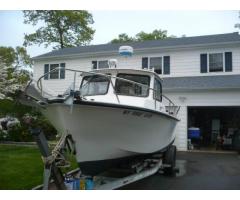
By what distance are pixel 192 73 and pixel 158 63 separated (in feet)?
6.29

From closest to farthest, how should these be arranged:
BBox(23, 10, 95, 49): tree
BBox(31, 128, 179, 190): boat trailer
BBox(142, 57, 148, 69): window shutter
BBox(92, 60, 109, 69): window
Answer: BBox(31, 128, 179, 190): boat trailer → BBox(142, 57, 148, 69): window shutter → BBox(92, 60, 109, 69): window → BBox(23, 10, 95, 49): tree

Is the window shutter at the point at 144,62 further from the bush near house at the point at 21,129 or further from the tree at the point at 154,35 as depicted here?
the tree at the point at 154,35

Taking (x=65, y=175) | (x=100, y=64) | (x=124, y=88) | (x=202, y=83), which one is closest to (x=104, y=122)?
(x=65, y=175)

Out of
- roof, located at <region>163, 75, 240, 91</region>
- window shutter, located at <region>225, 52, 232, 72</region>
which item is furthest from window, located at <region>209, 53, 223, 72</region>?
roof, located at <region>163, 75, 240, 91</region>

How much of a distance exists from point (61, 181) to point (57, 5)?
5387 millimetres

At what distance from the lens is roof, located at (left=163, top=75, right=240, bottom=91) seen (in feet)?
43.5

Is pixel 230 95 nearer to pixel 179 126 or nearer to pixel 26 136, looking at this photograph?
pixel 179 126

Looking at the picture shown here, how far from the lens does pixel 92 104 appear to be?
5.16 meters

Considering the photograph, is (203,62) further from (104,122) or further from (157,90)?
(104,122)

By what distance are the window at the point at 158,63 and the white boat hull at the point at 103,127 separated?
9.66m

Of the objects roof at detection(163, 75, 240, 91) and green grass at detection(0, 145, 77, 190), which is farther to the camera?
roof at detection(163, 75, 240, 91)

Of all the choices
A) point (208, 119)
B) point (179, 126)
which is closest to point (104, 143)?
point (179, 126)

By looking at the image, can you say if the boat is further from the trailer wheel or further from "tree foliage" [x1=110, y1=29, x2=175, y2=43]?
"tree foliage" [x1=110, y1=29, x2=175, y2=43]

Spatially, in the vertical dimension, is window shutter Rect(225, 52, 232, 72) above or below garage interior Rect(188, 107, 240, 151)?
above
